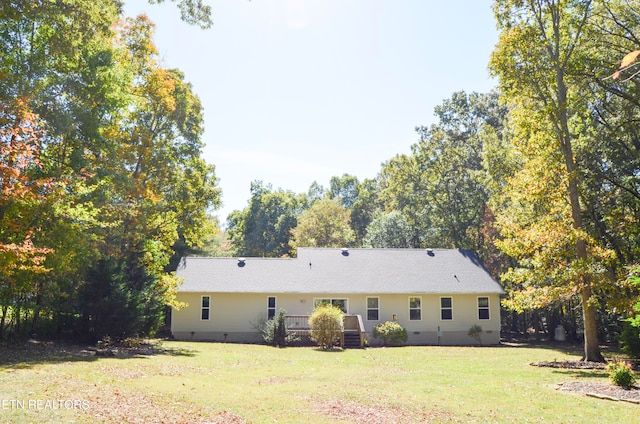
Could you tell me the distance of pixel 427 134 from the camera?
44094 millimetres

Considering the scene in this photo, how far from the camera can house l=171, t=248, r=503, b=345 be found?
2902 centimetres

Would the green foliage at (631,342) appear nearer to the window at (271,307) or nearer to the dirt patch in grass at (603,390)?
the dirt patch in grass at (603,390)

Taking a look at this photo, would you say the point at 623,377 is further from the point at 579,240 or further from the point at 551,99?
the point at 551,99

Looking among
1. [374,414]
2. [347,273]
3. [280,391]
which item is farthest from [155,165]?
[374,414]

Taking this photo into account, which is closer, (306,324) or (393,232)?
(306,324)

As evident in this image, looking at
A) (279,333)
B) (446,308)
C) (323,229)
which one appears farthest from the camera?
(323,229)

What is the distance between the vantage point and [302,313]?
95.8 feet

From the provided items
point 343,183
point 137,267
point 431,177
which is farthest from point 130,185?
point 343,183

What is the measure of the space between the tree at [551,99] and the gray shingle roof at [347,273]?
10.5m

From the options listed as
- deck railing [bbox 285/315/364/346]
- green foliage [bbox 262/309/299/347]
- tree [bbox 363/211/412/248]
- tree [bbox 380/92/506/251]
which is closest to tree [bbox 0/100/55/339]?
green foliage [bbox 262/309/299/347]

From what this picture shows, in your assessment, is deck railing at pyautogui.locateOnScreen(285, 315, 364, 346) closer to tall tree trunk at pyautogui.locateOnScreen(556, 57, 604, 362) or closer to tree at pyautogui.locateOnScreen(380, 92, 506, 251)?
tall tree trunk at pyautogui.locateOnScreen(556, 57, 604, 362)

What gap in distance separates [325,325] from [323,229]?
30271 mm

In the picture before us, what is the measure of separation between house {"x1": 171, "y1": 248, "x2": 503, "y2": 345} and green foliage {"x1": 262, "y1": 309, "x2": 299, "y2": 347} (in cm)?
213

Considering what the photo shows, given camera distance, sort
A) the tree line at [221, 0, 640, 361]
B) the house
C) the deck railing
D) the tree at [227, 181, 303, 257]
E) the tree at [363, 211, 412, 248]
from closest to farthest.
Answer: the tree line at [221, 0, 640, 361] → the deck railing → the house → the tree at [363, 211, 412, 248] → the tree at [227, 181, 303, 257]
